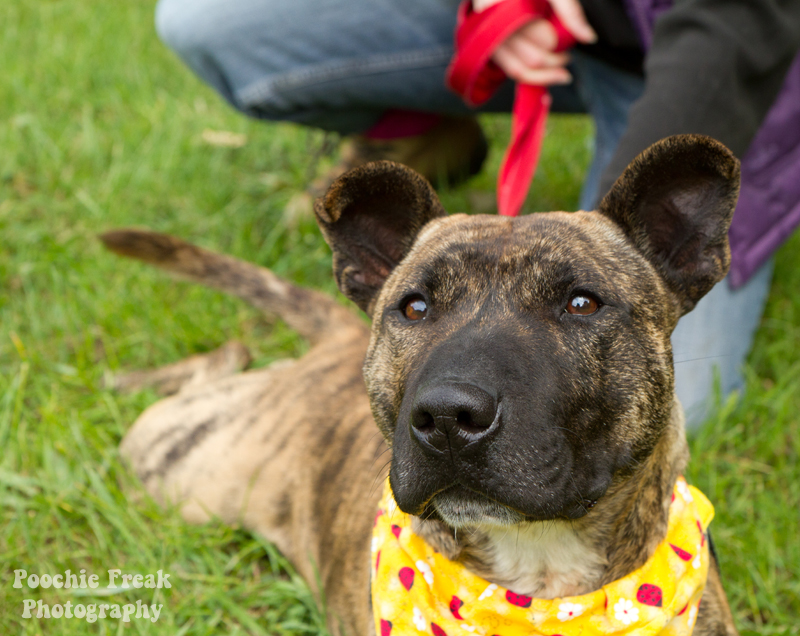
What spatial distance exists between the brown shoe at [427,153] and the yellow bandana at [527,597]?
3.35m

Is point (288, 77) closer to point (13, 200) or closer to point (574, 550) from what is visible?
point (13, 200)

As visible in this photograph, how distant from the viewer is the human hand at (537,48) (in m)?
3.67

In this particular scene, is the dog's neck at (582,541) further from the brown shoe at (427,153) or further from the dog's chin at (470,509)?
the brown shoe at (427,153)

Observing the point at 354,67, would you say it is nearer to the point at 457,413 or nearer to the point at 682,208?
the point at 682,208

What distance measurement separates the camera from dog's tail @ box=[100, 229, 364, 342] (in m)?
3.94

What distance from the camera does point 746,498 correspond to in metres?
3.46

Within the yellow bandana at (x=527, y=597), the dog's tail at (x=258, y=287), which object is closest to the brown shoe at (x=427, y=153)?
the dog's tail at (x=258, y=287)

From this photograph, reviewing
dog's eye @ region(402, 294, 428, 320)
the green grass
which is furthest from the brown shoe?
dog's eye @ region(402, 294, 428, 320)

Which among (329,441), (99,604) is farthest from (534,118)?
(99,604)

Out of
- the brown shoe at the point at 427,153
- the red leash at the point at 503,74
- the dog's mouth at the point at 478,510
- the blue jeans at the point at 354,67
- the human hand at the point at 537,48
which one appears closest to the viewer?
the dog's mouth at the point at 478,510

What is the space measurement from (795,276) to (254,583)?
3620 mm

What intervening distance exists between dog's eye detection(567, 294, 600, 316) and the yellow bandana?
0.69 m

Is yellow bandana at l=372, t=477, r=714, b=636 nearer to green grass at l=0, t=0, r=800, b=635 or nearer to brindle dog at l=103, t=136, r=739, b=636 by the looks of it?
brindle dog at l=103, t=136, r=739, b=636

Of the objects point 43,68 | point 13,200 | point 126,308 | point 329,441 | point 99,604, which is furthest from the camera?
point 43,68
